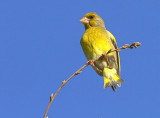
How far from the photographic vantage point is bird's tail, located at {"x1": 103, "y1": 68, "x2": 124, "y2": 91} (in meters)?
4.05

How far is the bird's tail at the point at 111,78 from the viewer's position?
13.3 feet

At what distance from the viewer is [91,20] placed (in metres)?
5.07

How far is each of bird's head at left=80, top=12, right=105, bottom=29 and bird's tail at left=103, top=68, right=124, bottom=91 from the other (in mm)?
1100

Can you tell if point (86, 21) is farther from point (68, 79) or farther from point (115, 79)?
point (68, 79)

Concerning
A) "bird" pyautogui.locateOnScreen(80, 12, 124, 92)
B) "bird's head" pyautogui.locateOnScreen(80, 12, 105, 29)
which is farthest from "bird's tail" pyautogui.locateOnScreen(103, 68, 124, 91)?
"bird's head" pyautogui.locateOnScreen(80, 12, 105, 29)

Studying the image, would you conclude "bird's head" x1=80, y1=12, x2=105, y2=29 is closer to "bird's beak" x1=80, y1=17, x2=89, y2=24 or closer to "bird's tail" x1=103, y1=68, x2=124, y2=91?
"bird's beak" x1=80, y1=17, x2=89, y2=24

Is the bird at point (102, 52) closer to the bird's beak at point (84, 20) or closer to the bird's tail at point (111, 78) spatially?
the bird's tail at point (111, 78)

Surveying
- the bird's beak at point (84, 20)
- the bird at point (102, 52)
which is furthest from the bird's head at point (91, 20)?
the bird at point (102, 52)

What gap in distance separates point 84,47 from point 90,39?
0.17m

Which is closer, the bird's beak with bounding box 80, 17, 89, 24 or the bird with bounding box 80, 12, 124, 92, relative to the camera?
the bird with bounding box 80, 12, 124, 92

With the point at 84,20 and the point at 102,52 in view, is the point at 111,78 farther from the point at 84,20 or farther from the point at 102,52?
the point at 84,20

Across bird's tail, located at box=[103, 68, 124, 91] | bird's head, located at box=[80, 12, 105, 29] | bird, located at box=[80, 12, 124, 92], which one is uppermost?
bird's head, located at box=[80, 12, 105, 29]

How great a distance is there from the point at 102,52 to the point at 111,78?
0.43 meters

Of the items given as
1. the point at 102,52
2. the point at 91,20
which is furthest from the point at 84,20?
the point at 102,52
